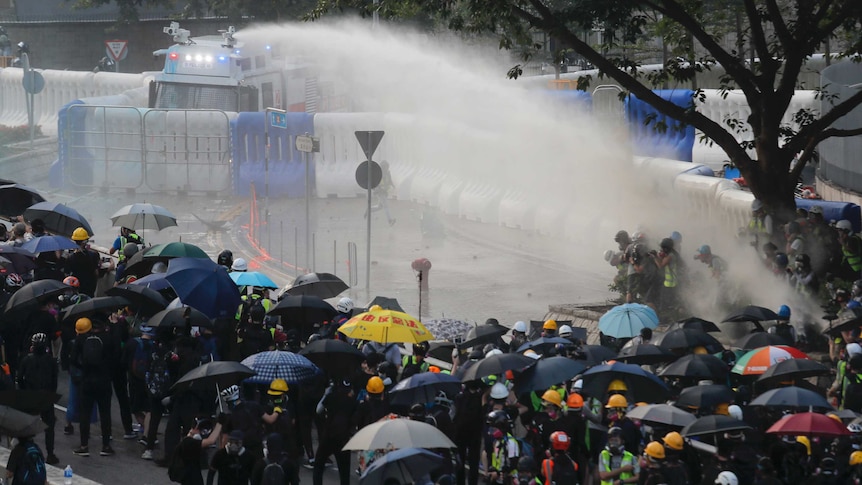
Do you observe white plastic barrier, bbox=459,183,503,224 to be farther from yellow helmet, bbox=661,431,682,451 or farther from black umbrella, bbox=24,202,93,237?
yellow helmet, bbox=661,431,682,451

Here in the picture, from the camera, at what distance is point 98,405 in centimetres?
1368

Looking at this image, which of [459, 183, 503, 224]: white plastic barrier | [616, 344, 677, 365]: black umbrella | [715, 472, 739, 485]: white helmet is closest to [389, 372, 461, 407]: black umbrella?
[616, 344, 677, 365]: black umbrella

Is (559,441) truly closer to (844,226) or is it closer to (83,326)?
(83,326)

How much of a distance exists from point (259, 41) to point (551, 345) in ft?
78.8

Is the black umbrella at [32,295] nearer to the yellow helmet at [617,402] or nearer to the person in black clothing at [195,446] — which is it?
the person in black clothing at [195,446]

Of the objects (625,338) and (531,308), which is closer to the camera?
(625,338)

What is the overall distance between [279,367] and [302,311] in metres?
2.44

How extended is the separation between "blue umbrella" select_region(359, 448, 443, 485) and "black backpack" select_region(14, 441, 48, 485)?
8.77ft

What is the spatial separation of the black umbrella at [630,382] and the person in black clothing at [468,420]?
1.00 meters

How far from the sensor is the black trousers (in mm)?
13508

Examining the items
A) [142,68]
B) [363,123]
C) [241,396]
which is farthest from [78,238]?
[142,68]

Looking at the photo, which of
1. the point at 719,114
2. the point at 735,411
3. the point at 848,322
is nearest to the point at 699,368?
the point at 735,411

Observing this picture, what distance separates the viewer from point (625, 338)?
15727 millimetres

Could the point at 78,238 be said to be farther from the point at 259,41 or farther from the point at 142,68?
the point at 142,68
